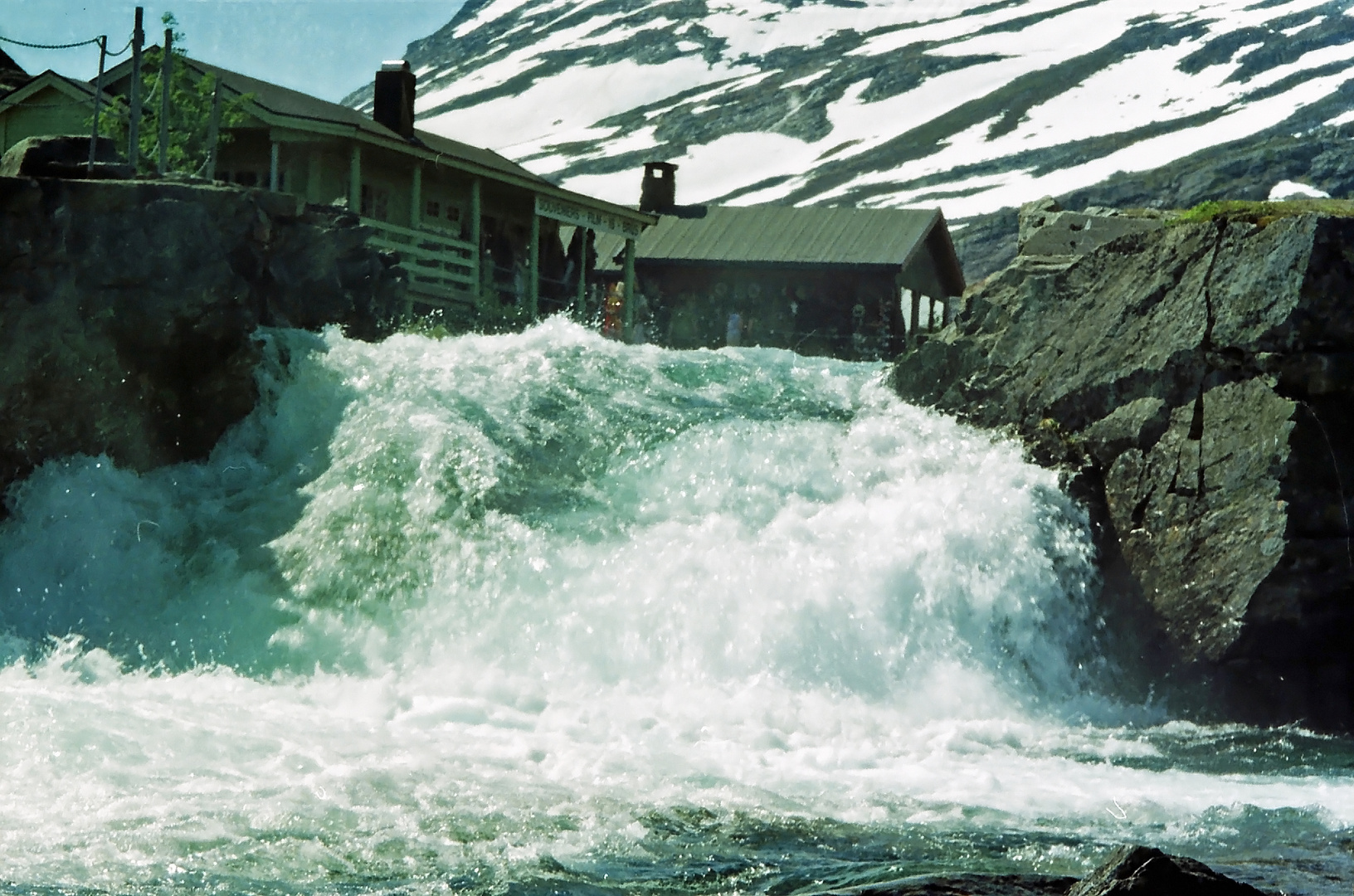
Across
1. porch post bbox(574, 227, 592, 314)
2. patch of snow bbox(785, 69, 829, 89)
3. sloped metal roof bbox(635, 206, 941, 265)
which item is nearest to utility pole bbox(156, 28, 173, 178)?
porch post bbox(574, 227, 592, 314)

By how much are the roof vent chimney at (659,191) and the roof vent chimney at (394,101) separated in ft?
54.2

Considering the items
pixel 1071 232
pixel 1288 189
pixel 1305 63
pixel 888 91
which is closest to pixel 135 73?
pixel 1071 232

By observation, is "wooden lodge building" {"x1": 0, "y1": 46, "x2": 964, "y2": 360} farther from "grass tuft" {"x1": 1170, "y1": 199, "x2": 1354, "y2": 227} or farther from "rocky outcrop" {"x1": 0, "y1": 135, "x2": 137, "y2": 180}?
"grass tuft" {"x1": 1170, "y1": 199, "x2": 1354, "y2": 227}

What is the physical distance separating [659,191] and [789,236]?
5624 mm

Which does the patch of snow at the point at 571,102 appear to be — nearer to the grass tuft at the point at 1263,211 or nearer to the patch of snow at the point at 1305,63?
the patch of snow at the point at 1305,63

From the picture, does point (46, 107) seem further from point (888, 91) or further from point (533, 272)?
point (888, 91)

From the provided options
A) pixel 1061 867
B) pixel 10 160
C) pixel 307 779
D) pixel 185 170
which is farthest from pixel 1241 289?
pixel 185 170

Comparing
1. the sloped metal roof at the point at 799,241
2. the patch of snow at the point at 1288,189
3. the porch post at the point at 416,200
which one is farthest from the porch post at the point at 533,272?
the patch of snow at the point at 1288,189

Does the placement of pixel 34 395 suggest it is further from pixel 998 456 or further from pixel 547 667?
pixel 998 456

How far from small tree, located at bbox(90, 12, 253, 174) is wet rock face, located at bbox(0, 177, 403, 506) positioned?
369 inches

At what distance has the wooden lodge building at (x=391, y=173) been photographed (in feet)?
91.8

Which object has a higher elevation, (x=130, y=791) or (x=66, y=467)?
(x=66, y=467)

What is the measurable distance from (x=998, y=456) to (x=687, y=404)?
11.9ft

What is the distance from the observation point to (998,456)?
56.1ft
